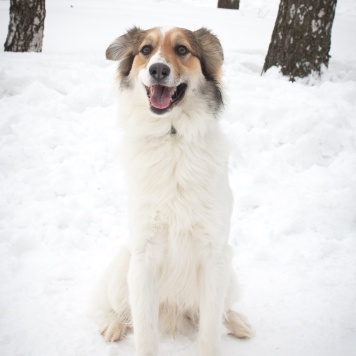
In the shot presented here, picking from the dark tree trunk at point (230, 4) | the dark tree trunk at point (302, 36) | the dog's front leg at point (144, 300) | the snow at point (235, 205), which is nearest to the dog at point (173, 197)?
the dog's front leg at point (144, 300)

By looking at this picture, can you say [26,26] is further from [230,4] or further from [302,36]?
[230,4]

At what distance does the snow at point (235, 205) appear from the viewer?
266 centimetres

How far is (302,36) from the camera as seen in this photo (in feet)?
17.4

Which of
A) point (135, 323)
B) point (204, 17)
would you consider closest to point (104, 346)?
point (135, 323)

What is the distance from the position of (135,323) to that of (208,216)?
0.81 m

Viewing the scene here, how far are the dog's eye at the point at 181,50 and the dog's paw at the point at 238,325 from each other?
192 centimetres

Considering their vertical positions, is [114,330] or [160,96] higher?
[160,96]

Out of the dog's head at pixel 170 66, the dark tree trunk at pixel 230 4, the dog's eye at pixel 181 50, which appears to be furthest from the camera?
the dark tree trunk at pixel 230 4

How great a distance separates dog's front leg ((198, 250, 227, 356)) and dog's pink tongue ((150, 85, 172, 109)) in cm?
100

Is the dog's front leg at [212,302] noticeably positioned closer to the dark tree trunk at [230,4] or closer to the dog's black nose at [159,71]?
the dog's black nose at [159,71]

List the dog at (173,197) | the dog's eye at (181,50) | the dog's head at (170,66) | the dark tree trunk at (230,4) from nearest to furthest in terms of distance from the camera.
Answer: the dog at (173,197)
the dog's head at (170,66)
the dog's eye at (181,50)
the dark tree trunk at (230,4)

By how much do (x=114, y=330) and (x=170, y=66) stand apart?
1846mm

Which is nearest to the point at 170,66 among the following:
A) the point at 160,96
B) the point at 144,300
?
the point at 160,96

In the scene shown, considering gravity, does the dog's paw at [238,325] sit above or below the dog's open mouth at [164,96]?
below
